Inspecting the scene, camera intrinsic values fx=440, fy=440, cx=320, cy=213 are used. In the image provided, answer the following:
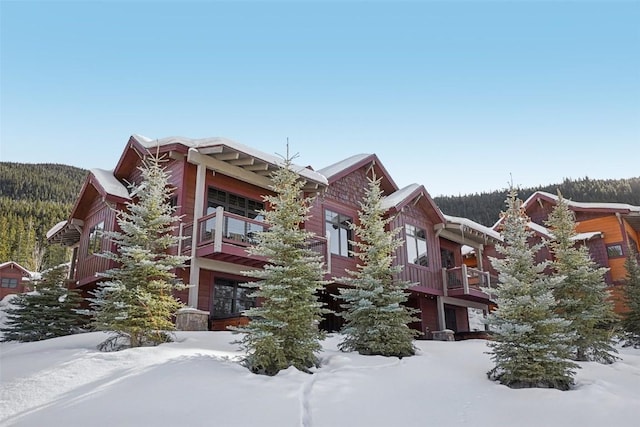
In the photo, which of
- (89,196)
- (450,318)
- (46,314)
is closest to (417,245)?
(450,318)

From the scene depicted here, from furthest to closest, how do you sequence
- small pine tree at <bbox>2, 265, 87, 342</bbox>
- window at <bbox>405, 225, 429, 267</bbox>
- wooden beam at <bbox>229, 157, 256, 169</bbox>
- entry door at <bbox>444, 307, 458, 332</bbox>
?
entry door at <bbox>444, 307, 458, 332</bbox>, window at <bbox>405, 225, 429, 267</bbox>, wooden beam at <bbox>229, 157, 256, 169</bbox>, small pine tree at <bbox>2, 265, 87, 342</bbox>

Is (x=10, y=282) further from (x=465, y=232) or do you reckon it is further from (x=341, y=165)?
(x=465, y=232)

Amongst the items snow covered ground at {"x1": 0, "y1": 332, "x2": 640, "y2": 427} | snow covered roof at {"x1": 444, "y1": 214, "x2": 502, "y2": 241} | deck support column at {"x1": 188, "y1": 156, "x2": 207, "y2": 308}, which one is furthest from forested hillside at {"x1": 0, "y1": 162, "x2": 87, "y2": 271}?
snow covered ground at {"x1": 0, "y1": 332, "x2": 640, "y2": 427}

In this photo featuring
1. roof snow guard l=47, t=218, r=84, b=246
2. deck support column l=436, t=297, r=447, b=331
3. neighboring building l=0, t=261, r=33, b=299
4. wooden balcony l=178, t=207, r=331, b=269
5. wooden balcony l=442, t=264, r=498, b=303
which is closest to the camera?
wooden balcony l=178, t=207, r=331, b=269

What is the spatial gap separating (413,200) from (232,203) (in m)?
7.90

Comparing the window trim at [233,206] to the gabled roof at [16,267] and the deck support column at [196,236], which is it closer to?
the deck support column at [196,236]

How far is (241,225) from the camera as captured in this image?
13.1m

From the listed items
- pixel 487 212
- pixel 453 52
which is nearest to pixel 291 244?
pixel 453 52

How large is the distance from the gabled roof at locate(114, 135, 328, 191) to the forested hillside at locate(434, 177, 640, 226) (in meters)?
43.5

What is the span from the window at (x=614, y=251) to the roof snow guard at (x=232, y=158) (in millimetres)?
18763

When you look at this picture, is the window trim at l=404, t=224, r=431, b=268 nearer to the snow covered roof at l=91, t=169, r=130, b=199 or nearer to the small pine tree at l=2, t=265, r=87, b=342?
the snow covered roof at l=91, t=169, r=130, b=199

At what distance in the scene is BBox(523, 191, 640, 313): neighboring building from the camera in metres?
24.1

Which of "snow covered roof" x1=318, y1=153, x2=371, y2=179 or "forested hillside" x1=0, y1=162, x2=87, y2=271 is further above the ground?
"forested hillside" x1=0, y1=162, x2=87, y2=271

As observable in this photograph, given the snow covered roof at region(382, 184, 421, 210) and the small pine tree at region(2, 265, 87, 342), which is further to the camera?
the snow covered roof at region(382, 184, 421, 210)
